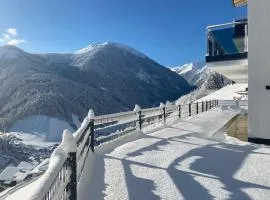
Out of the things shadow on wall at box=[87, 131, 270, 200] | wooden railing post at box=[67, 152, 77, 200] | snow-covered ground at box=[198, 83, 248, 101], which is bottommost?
shadow on wall at box=[87, 131, 270, 200]

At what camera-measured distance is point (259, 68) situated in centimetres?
1294

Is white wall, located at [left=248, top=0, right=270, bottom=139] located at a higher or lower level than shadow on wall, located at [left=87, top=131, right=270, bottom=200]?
higher

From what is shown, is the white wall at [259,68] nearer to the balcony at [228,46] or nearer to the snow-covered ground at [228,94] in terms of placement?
the balcony at [228,46]

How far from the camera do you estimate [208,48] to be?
21094mm

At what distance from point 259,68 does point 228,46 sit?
7423mm

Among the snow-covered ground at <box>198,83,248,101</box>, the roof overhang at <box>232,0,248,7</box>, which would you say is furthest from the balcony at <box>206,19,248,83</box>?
the snow-covered ground at <box>198,83,248,101</box>

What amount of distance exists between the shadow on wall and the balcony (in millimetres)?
8738

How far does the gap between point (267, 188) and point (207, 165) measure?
179 cm

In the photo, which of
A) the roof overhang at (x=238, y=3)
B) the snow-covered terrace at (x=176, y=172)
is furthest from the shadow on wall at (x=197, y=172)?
the roof overhang at (x=238, y=3)

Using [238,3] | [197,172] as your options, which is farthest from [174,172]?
[238,3]

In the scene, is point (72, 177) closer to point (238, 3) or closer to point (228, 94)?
point (238, 3)

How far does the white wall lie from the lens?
12.8 m

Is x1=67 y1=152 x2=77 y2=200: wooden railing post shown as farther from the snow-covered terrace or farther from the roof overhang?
the roof overhang

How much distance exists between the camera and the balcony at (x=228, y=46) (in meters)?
18.9
